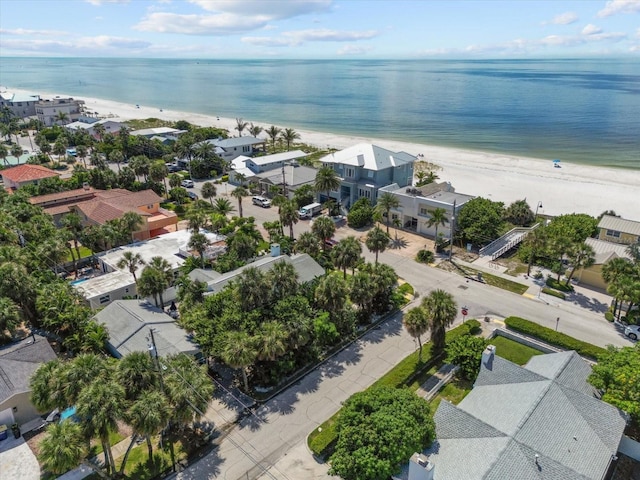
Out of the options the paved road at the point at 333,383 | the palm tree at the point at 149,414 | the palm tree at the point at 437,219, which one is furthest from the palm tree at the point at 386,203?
the palm tree at the point at 149,414

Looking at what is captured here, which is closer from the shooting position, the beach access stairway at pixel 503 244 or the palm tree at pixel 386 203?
the beach access stairway at pixel 503 244

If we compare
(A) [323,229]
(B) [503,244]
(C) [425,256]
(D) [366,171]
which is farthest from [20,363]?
(B) [503,244]

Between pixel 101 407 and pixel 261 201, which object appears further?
pixel 261 201

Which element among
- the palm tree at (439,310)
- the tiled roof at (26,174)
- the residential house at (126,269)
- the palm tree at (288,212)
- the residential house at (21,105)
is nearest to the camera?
the palm tree at (439,310)

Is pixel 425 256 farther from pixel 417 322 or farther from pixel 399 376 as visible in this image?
pixel 399 376

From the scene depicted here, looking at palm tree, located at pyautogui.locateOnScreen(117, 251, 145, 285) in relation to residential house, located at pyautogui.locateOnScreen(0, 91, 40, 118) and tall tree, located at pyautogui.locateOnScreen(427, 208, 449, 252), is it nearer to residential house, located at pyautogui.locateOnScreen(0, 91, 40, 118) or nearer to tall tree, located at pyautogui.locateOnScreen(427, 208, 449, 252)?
tall tree, located at pyautogui.locateOnScreen(427, 208, 449, 252)

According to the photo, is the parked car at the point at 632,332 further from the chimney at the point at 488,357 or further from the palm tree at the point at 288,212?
the palm tree at the point at 288,212

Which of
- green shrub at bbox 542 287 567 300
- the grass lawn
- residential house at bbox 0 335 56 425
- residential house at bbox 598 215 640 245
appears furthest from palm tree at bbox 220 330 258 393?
residential house at bbox 598 215 640 245
